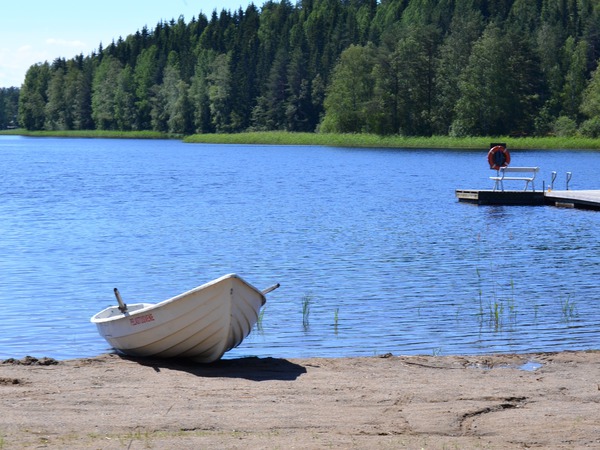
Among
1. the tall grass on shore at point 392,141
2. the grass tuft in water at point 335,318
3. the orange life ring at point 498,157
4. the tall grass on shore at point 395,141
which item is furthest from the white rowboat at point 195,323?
the tall grass on shore at point 392,141

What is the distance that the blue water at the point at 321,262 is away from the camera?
14602mm

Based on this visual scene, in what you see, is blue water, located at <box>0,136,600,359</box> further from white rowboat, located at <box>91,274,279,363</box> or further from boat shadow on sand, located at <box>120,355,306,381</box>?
white rowboat, located at <box>91,274,279,363</box>

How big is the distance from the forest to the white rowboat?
259ft

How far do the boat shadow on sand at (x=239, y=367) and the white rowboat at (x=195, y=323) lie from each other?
0.11 metres

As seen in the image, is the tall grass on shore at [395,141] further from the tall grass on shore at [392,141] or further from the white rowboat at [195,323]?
the white rowboat at [195,323]

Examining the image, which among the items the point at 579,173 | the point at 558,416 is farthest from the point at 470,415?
the point at 579,173

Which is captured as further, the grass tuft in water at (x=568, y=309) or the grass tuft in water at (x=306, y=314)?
the grass tuft in water at (x=568, y=309)

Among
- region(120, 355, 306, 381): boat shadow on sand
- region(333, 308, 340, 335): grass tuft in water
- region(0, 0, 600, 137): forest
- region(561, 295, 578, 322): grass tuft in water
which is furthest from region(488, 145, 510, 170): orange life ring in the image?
region(0, 0, 600, 137): forest

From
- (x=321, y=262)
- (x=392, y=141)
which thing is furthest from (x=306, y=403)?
(x=392, y=141)

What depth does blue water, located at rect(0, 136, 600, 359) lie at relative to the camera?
14.6 meters

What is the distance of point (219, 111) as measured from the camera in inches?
5113

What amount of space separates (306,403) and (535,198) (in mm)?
29240

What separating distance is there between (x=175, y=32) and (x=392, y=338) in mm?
164840

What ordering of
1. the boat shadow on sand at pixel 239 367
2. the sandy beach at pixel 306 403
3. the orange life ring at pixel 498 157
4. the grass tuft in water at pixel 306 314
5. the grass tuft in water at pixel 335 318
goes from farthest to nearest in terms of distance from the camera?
the orange life ring at pixel 498 157, the grass tuft in water at pixel 306 314, the grass tuft in water at pixel 335 318, the boat shadow on sand at pixel 239 367, the sandy beach at pixel 306 403
